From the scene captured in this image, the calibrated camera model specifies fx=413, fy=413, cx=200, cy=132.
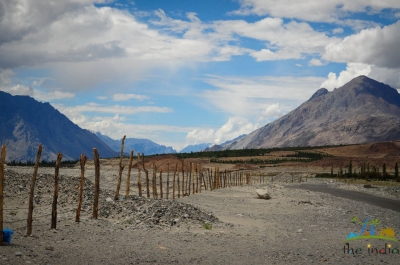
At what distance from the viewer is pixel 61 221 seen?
15055mm

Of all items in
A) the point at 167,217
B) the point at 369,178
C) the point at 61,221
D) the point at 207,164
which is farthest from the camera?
the point at 207,164

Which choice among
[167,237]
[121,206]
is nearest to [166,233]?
[167,237]

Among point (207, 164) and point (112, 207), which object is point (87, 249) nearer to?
point (112, 207)

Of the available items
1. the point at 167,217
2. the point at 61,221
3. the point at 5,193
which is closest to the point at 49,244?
the point at 61,221

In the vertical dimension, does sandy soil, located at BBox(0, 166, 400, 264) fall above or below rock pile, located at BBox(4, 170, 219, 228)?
below

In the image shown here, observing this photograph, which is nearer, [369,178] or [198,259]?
[198,259]

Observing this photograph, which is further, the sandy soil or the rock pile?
the rock pile

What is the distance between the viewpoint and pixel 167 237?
1377 centimetres

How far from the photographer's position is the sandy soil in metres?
10.8

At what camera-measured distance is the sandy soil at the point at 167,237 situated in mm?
10805

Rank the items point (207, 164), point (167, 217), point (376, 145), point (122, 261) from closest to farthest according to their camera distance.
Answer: point (122, 261)
point (167, 217)
point (207, 164)
point (376, 145)

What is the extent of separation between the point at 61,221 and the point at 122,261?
5.60 metres

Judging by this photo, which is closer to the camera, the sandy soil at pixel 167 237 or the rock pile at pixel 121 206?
the sandy soil at pixel 167 237

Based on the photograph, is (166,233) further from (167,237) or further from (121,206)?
(121,206)
